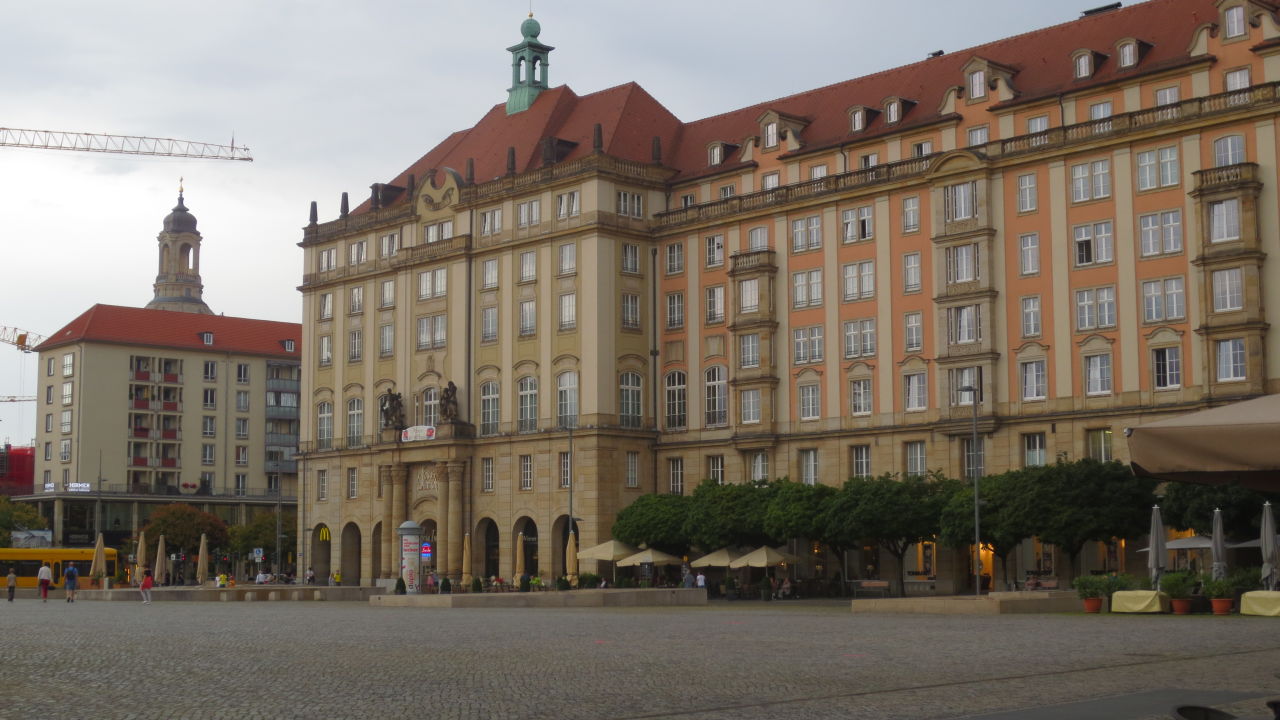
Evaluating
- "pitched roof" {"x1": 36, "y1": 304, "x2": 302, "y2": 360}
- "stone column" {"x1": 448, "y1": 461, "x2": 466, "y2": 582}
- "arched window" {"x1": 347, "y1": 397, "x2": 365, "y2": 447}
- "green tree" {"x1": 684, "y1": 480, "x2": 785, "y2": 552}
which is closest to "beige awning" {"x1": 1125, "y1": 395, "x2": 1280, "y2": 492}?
"green tree" {"x1": 684, "y1": 480, "x2": 785, "y2": 552}

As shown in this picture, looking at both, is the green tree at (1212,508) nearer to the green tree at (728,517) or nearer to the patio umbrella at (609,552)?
the green tree at (728,517)

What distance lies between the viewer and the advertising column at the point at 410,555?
74.8m

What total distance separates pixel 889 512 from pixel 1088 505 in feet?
28.8

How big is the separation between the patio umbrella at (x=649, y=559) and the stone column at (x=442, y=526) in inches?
565

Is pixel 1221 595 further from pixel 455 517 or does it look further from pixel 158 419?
pixel 158 419

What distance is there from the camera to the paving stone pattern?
654 inches

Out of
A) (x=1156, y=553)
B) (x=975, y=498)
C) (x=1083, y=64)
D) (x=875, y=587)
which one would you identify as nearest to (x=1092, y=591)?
(x=1156, y=553)

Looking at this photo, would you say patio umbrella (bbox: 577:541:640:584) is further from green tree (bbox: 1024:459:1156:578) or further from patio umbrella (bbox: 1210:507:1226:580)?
patio umbrella (bbox: 1210:507:1226:580)

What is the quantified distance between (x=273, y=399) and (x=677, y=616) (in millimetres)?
111153

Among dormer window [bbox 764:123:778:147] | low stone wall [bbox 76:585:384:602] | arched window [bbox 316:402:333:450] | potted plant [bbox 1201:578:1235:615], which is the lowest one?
low stone wall [bbox 76:585:384:602]

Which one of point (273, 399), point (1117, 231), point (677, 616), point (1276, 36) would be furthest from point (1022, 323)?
point (273, 399)

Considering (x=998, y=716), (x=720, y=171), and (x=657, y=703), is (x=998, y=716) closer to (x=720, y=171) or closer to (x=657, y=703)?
(x=657, y=703)

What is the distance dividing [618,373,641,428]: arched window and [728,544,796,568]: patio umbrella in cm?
1339

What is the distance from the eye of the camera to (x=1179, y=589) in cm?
3919
